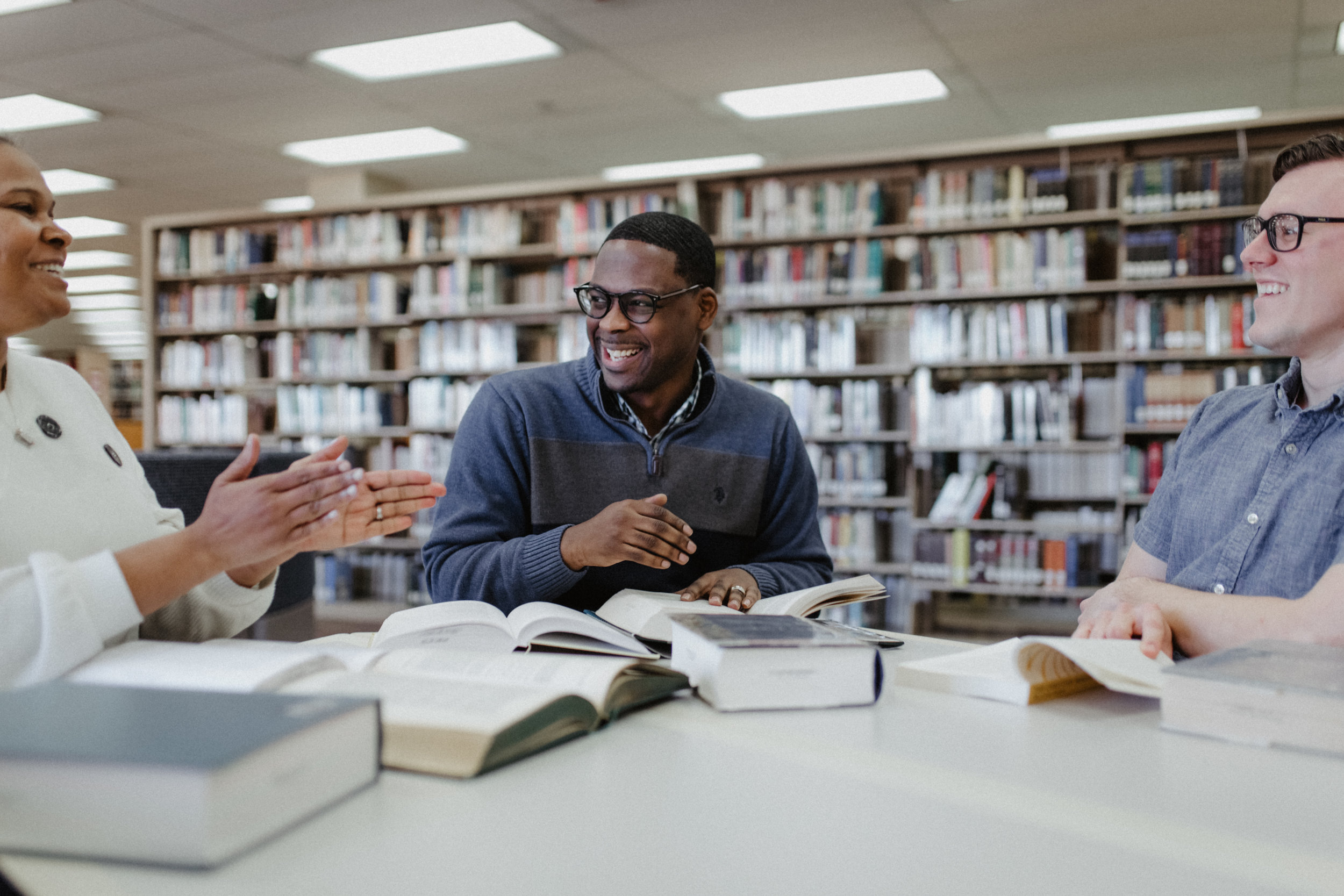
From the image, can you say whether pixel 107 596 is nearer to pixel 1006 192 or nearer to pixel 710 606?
pixel 710 606

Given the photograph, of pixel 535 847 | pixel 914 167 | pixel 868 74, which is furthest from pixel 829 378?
pixel 535 847

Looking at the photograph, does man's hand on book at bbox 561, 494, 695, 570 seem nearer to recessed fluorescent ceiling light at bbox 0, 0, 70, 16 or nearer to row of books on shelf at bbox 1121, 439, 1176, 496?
row of books on shelf at bbox 1121, 439, 1176, 496

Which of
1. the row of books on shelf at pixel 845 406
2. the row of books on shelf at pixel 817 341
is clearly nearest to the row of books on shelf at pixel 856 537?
the row of books on shelf at pixel 845 406

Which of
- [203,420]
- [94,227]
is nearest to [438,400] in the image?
[203,420]

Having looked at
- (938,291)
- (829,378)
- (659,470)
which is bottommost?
(659,470)

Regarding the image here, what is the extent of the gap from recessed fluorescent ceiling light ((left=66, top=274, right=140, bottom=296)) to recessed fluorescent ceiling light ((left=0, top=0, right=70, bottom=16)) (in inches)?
305

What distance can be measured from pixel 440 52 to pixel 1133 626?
459cm

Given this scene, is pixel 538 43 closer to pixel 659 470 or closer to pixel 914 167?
pixel 914 167

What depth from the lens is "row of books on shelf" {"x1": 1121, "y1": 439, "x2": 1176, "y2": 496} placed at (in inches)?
171

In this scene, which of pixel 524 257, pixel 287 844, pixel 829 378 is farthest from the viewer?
pixel 524 257

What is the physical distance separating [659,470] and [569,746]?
3.19 feet

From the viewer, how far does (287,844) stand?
0.64 m

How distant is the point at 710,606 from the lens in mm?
1416

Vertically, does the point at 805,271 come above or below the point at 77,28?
below
